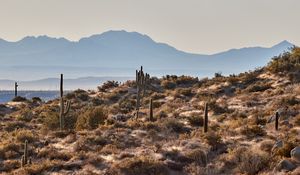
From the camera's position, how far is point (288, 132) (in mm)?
22406

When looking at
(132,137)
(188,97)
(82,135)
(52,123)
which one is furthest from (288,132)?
(188,97)

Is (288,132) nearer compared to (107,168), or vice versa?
(107,168)

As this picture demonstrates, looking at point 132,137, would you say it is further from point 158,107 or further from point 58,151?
point 158,107

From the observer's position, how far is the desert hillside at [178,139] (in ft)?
60.8

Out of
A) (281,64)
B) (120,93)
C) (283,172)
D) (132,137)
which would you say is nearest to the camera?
(283,172)

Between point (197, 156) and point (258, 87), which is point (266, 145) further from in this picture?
point (258, 87)

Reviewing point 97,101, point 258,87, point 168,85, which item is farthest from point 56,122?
point 168,85

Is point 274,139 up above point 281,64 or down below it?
below

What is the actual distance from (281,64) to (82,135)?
21543 mm

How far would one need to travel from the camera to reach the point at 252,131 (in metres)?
23.0

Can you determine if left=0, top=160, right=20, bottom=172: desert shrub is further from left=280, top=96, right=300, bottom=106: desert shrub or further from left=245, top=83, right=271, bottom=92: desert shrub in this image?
left=245, top=83, right=271, bottom=92: desert shrub

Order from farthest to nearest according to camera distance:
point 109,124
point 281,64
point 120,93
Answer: point 120,93, point 281,64, point 109,124

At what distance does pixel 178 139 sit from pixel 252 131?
3.44 meters

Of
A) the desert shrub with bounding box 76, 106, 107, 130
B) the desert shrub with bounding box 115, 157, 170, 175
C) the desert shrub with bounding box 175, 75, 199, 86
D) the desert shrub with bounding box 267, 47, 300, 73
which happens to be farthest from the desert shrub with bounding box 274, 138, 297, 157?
the desert shrub with bounding box 175, 75, 199, 86
